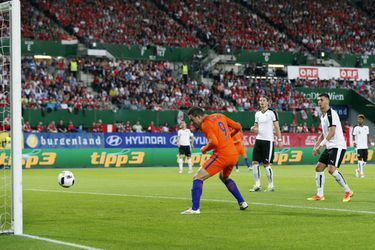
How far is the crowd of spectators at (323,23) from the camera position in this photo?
67262 millimetres

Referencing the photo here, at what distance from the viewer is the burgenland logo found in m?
40.4

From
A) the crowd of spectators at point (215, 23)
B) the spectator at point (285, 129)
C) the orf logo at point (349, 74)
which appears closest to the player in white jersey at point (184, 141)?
the spectator at point (285, 129)

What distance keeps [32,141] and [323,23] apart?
37.7 meters

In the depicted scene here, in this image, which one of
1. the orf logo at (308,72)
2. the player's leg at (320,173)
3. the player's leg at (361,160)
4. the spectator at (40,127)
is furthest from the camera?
the orf logo at (308,72)

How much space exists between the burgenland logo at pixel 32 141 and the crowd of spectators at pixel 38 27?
42.8 feet

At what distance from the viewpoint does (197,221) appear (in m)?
12.8

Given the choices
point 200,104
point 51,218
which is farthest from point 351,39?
point 51,218

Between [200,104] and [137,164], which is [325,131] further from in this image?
[200,104]

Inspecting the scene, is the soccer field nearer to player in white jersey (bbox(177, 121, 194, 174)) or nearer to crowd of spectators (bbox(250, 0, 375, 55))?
player in white jersey (bbox(177, 121, 194, 174))

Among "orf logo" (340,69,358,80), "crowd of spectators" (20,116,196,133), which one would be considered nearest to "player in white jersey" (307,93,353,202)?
"crowd of spectators" (20,116,196,133)

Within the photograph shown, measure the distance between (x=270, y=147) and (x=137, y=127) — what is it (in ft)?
85.6

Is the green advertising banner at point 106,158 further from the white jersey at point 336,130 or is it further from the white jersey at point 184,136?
the white jersey at point 336,130

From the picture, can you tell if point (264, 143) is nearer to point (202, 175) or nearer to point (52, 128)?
point (202, 175)

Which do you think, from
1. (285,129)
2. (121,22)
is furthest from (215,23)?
(285,129)
